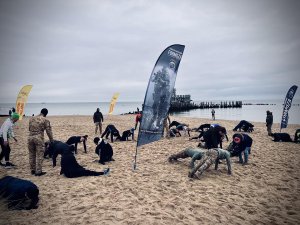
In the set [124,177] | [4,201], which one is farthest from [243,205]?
[4,201]

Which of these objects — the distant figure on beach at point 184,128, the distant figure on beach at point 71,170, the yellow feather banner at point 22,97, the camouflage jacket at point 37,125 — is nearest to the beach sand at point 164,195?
the distant figure on beach at point 71,170

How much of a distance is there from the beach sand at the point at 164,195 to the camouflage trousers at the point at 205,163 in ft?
0.83

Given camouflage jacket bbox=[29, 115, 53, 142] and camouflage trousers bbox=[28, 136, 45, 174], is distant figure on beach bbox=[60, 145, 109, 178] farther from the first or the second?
camouflage jacket bbox=[29, 115, 53, 142]

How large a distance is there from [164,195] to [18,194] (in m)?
3.28

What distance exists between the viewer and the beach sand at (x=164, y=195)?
406cm

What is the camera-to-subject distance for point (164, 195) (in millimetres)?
5047

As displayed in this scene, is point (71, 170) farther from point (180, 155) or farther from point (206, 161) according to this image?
point (206, 161)

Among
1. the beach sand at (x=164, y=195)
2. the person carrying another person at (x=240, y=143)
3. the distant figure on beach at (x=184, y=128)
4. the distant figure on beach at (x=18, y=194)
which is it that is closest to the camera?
the beach sand at (x=164, y=195)

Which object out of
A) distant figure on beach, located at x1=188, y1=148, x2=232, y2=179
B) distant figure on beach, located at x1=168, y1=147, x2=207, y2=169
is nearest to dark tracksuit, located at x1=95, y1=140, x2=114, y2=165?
distant figure on beach, located at x1=168, y1=147, x2=207, y2=169

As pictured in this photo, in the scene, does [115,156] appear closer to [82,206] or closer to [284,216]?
[82,206]

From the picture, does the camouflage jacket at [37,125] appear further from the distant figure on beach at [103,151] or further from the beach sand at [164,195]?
the distant figure on beach at [103,151]

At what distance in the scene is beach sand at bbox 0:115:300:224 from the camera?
4059mm

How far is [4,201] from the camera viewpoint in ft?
13.9

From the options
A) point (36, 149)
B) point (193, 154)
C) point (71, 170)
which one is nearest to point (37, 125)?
point (36, 149)
